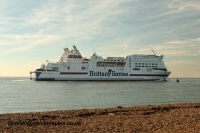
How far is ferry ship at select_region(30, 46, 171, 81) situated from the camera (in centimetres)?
5906

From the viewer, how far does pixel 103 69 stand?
59375 mm

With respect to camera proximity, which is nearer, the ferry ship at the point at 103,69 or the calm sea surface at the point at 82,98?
the calm sea surface at the point at 82,98

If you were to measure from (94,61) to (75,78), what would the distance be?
5.87 meters

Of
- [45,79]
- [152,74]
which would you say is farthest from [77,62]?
[152,74]

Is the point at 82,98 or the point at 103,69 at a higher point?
the point at 103,69

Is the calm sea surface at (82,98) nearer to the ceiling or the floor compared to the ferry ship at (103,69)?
nearer to the floor

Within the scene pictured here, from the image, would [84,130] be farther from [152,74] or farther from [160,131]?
[152,74]

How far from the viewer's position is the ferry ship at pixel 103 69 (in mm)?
59062

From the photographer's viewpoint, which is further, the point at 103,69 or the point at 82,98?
the point at 103,69

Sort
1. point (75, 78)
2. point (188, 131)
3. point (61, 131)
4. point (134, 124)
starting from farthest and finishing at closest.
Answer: point (75, 78) → point (134, 124) → point (61, 131) → point (188, 131)

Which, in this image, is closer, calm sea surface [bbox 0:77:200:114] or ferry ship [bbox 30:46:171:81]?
calm sea surface [bbox 0:77:200:114]

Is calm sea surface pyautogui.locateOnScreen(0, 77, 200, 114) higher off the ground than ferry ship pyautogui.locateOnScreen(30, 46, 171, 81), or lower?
lower

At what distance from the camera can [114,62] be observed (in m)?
60.4

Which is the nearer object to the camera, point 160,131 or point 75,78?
point 160,131
